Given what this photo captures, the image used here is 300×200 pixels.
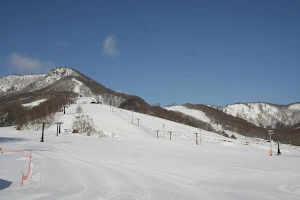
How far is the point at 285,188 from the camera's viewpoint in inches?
567

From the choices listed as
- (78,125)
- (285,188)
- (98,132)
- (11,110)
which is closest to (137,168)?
(285,188)

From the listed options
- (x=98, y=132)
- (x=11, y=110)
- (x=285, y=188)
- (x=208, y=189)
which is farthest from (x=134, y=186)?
(x=11, y=110)

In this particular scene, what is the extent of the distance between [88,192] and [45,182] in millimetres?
3631

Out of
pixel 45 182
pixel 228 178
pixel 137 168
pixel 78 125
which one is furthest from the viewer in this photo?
pixel 78 125

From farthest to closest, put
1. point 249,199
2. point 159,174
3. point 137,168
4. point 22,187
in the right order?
point 137,168 → point 159,174 → point 22,187 → point 249,199

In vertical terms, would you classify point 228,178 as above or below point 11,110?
below

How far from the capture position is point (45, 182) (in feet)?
52.0

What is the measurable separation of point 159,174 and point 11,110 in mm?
190840

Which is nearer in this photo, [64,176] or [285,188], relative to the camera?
[285,188]

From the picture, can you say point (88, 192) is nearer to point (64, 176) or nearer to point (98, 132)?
point (64, 176)

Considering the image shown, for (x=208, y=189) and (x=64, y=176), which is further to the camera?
(x=64, y=176)

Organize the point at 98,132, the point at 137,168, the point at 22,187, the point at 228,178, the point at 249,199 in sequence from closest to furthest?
the point at 249,199
the point at 22,187
the point at 228,178
the point at 137,168
the point at 98,132

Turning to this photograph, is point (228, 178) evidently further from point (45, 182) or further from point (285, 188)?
point (45, 182)

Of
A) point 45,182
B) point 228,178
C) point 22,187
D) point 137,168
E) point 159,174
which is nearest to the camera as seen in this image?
point 22,187
